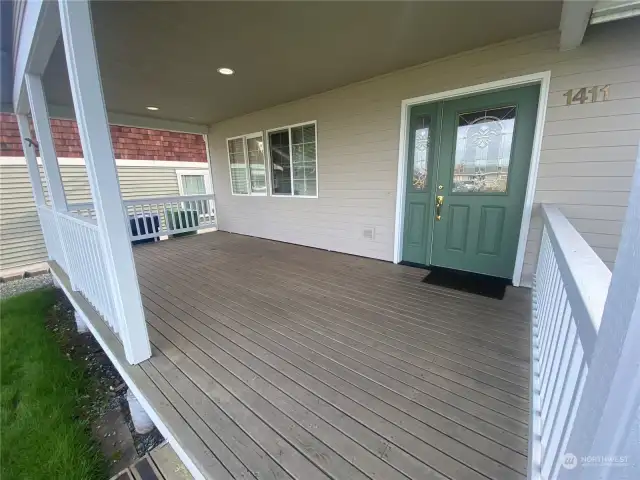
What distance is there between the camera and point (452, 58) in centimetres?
284

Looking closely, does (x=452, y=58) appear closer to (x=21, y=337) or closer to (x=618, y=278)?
(x=618, y=278)

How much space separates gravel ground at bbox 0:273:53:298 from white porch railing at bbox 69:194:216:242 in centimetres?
136

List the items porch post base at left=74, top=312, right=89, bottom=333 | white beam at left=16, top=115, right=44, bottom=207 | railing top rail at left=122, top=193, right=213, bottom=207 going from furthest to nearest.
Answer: railing top rail at left=122, top=193, right=213, bottom=207 < white beam at left=16, top=115, right=44, bottom=207 < porch post base at left=74, top=312, right=89, bottom=333

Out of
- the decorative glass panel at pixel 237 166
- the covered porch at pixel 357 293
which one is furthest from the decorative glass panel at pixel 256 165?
the covered porch at pixel 357 293

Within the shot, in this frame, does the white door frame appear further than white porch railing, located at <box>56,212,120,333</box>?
Yes

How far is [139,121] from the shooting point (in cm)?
534

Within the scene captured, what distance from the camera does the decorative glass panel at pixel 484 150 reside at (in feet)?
9.11

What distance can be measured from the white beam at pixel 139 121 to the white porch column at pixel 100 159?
4107mm

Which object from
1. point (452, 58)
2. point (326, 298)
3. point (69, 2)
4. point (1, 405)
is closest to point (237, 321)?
point (326, 298)

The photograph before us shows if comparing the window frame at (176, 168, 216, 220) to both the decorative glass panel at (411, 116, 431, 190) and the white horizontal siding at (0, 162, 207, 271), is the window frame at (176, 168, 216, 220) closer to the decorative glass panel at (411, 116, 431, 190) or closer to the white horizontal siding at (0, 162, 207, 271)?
the white horizontal siding at (0, 162, 207, 271)

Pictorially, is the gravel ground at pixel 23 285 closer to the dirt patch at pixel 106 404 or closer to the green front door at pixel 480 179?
the dirt patch at pixel 106 404

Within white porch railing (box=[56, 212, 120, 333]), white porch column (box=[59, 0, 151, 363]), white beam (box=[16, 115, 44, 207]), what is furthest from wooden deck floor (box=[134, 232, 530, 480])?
white beam (box=[16, 115, 44, 207])

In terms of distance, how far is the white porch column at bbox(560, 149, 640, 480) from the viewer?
473 millimetres

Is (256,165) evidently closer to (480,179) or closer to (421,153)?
(421,153)
